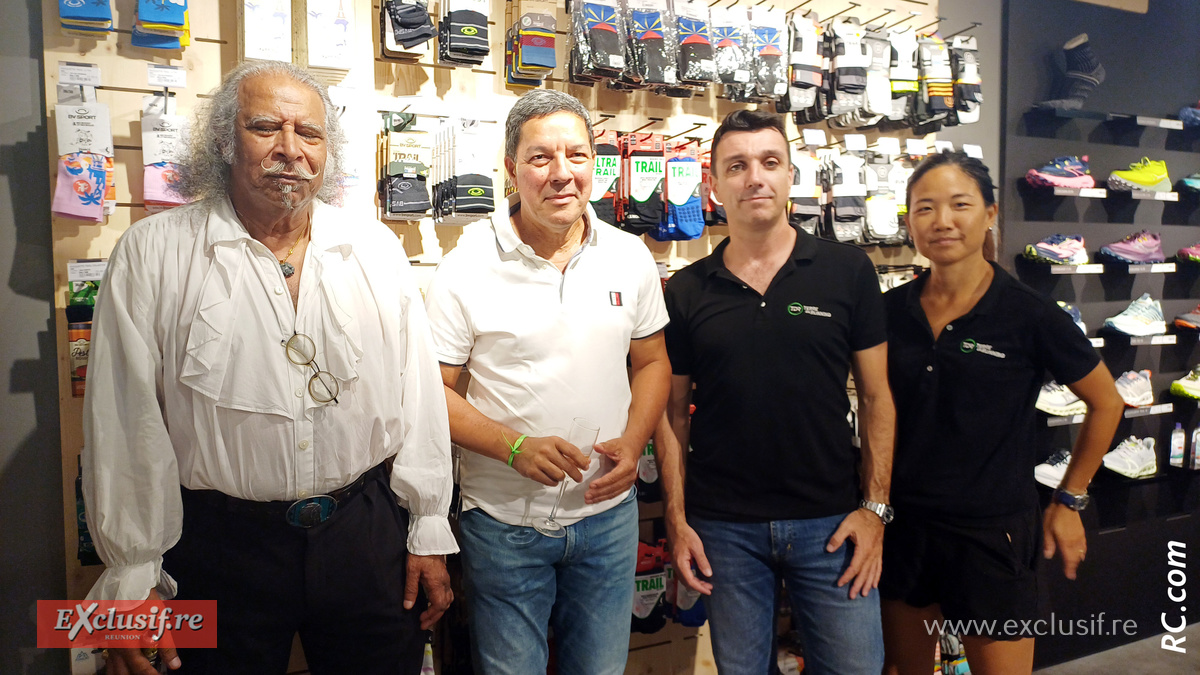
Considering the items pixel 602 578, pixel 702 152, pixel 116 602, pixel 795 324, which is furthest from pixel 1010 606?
pixel 116 602

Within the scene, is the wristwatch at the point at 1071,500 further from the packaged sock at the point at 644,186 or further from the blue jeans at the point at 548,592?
the packaged sock at the point at 644,186

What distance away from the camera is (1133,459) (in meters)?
4.02

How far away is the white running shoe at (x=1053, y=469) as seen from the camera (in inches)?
144

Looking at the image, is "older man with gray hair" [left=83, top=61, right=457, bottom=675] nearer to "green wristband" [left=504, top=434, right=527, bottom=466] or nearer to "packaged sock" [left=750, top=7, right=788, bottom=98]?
"green wristband" [left=504, top=434, right=527, bottom=466]

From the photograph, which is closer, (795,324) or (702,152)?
(795,324)

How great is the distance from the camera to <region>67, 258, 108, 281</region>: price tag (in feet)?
7.43

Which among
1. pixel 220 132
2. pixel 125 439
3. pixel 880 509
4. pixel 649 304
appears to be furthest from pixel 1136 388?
pixel 125 439

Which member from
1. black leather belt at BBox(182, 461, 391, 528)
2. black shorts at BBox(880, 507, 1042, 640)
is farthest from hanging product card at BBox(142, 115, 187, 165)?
black shorts at BBox(880, 507, 1042, 640)

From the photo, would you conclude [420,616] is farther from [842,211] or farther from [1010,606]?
[842,211]

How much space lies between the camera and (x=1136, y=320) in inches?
158

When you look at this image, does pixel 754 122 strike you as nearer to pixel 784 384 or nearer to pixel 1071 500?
pixel 784 384

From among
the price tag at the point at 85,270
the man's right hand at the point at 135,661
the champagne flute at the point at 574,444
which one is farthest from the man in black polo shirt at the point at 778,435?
the price tag at the point at 85,270

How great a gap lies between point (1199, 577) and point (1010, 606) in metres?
3.17

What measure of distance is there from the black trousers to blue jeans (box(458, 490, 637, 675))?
25 centimetres
